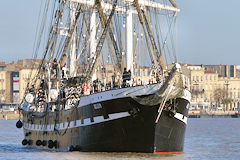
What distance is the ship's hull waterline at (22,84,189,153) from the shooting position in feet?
136

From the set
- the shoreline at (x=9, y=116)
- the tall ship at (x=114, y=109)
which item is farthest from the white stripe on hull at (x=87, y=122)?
the shoreline at (x=9, y=116)

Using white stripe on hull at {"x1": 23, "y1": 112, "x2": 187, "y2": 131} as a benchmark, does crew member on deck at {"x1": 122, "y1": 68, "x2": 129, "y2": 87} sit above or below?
above

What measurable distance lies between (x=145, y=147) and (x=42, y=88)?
1751 cm

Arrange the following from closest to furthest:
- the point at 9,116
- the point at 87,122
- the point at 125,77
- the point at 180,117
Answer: the point at 180,117 < the point at 87,122 < the point at 125,77 < the point at 9,116

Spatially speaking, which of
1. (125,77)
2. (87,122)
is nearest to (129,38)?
(125,77)

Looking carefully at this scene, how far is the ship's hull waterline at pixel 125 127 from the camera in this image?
136 ft

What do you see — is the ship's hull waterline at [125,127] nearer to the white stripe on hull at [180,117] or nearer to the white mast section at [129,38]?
the white stripe on hull at [180,117]

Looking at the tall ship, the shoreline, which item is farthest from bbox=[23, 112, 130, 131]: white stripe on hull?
the shoreline

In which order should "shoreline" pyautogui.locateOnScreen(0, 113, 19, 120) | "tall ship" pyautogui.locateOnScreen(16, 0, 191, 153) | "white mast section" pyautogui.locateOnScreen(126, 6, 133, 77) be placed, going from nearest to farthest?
1. "tall ship" pyautogui.locateOnScreen(16, 0, 191, 153)
2. "white mast section" pyautogui.locateOnScreen(126, 6, 133, 77)
3. "shoreline" pyautogui.locateOnScreen(0, 113, 19, 120)

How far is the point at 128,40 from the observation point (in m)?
61.3

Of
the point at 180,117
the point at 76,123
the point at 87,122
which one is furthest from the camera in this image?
the point at 76,123

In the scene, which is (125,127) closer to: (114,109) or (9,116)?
(114,109)

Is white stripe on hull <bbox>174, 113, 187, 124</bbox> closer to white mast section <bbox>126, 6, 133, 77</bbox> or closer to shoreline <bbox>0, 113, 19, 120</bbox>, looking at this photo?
white mast section <bbox>126, 6, 133, 77</bbox>

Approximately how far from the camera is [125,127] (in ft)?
137
